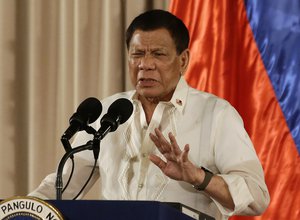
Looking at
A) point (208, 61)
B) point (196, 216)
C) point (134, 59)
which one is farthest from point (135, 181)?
point (208, 61)

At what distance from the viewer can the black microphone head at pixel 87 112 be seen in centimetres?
204

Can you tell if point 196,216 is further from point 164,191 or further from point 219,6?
point 219,6

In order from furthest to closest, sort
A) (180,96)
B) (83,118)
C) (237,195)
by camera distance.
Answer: (180,96), (237,195), (83,118)

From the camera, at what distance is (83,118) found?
2.05 metres

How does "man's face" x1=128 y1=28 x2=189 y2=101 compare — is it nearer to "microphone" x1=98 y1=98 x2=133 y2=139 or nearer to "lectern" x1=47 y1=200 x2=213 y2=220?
"microphone" x1=98 y1=98 x2=133 y2=139

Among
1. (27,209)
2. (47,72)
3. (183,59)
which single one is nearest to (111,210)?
(27,209)

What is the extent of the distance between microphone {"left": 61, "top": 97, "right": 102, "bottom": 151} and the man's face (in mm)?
517

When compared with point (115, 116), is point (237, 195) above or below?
below

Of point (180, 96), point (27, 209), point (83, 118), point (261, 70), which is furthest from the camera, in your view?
point (261, 70)

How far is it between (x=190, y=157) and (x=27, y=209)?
0.99 m

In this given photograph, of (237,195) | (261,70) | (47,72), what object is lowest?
(237,195)

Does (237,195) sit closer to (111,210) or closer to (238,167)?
(238,167)

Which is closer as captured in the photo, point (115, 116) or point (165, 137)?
point (115, 116)

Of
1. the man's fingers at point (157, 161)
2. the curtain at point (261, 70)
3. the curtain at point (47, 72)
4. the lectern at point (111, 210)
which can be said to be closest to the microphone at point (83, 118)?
the man's fingers at point (157, 161)
